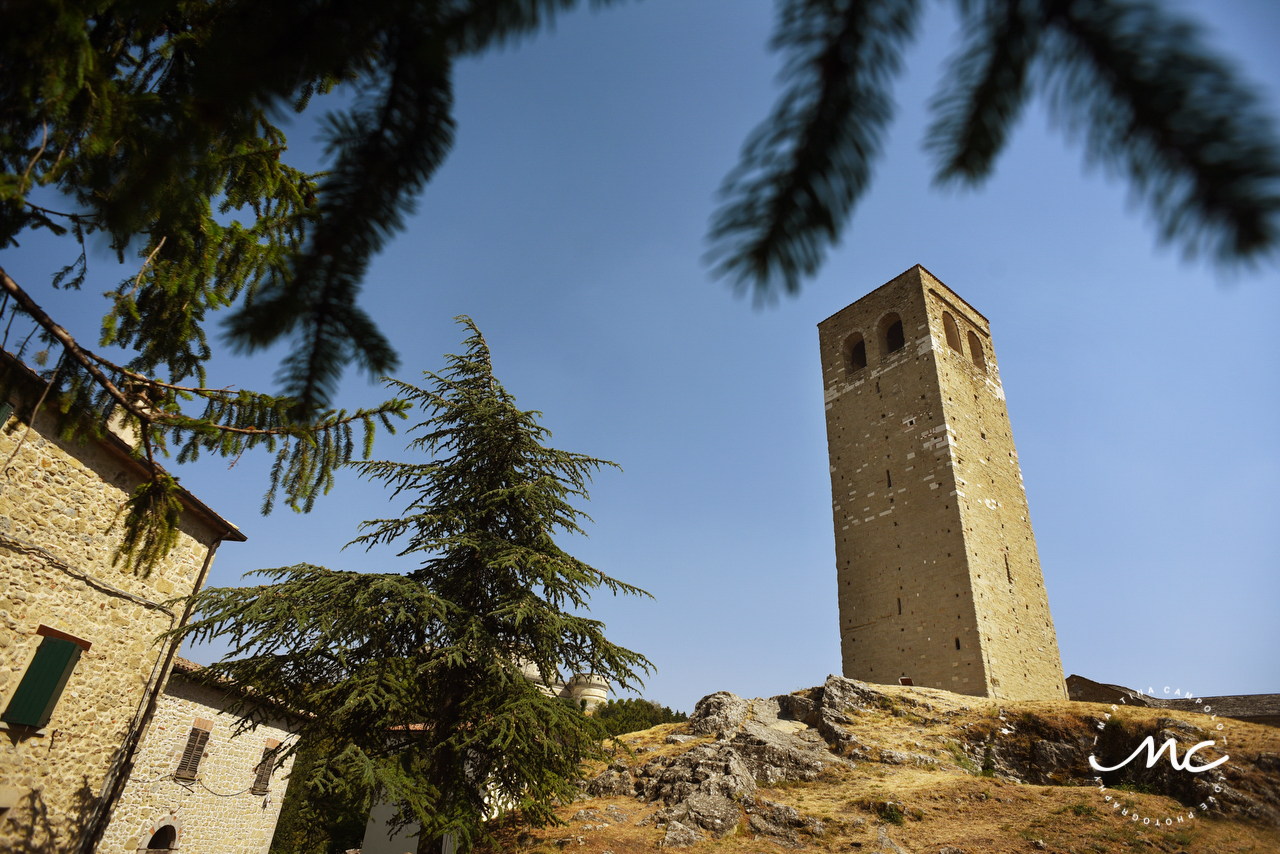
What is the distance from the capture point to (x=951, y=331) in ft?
67.1

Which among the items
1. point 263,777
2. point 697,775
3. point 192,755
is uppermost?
point 697,775

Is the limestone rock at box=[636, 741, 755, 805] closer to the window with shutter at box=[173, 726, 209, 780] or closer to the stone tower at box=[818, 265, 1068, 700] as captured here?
the stone tower at box=[818, 265, 1068, 700]

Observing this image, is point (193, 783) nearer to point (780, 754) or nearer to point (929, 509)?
point (780, 754)

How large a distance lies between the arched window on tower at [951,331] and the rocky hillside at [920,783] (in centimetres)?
1067

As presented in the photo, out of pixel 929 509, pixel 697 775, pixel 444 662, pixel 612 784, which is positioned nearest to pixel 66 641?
pixel 444 662

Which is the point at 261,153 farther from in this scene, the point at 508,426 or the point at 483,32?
the point at 508,426

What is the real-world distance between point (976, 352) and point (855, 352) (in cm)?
400

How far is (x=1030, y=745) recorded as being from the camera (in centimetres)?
1238

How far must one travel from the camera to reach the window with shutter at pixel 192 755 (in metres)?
11.4

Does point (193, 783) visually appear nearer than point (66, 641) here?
No

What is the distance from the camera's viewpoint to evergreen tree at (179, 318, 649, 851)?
26.8ft

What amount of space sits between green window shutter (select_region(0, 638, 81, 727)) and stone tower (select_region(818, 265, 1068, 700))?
15978 mm

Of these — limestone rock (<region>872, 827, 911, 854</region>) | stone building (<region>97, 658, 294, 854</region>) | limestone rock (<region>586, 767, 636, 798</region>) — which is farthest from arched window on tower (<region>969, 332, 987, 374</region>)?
stone building (<region>97, 658, 294, 854</region>)

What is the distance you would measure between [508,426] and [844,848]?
26.3 feet
